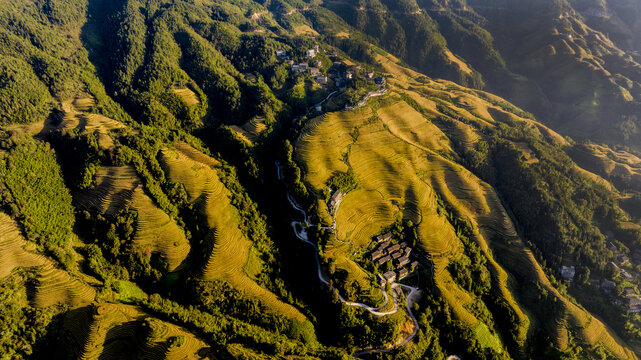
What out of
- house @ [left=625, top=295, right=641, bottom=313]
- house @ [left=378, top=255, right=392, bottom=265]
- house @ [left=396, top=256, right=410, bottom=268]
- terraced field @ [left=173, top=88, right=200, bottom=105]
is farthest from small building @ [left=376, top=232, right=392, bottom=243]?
terraced field @ [left=173, top=88, right=200, bottom=105]

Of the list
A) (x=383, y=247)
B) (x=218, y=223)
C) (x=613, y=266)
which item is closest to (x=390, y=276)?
(x=383, y=247)

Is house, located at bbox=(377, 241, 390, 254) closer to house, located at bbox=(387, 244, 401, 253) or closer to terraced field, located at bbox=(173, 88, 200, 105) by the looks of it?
house, located at bbox=(387, 244, 401, 253)

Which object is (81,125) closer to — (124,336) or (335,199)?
(124,336)


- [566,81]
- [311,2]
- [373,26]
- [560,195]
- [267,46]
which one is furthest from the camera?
[311,2]

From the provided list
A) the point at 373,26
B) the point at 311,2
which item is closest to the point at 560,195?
the point at 373,26

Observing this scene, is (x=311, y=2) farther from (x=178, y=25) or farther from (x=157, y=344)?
(x=157, y=344)

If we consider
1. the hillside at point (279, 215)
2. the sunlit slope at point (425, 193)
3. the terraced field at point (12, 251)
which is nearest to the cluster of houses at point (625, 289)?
the hillside at point (279, 215)
